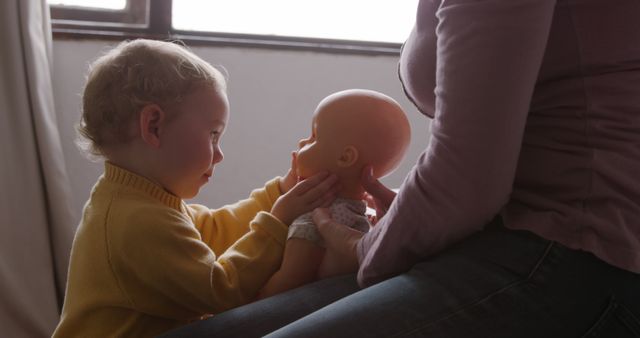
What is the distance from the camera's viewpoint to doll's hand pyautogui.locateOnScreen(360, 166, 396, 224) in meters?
1.27

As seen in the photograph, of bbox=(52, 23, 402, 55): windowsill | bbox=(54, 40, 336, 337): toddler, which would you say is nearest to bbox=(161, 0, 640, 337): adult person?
bbox=(54, 40, 336, 337): toddler

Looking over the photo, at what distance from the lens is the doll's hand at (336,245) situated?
113 cm

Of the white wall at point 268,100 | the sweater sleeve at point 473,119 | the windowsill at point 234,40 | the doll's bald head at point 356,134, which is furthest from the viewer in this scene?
the white wall at point 268,100

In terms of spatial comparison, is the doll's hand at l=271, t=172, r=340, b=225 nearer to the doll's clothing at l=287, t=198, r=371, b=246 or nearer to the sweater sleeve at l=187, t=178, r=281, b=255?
the doll's clothing at l=287, t=198, r=371, b=246

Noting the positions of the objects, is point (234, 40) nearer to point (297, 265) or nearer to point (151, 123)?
point (151, 123)

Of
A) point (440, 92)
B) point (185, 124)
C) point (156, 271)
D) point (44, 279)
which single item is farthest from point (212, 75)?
point (44, 279)

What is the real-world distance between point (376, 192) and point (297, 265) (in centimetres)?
21

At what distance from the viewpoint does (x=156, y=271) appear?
1130mm

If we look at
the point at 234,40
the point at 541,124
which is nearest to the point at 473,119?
the point at 541,124

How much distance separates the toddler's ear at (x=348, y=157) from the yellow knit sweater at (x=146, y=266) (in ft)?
0.52

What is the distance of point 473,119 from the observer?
0.85m

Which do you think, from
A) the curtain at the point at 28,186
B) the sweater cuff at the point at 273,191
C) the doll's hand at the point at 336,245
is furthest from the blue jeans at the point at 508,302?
the curtain at the point at 28,186

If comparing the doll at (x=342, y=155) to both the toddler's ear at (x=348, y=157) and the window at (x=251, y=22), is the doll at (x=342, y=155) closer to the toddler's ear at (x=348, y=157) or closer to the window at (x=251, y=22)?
the toddler's ear at (x=348, y=157)

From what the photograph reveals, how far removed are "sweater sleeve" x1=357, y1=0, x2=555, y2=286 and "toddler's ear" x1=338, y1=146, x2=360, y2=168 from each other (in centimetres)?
32
